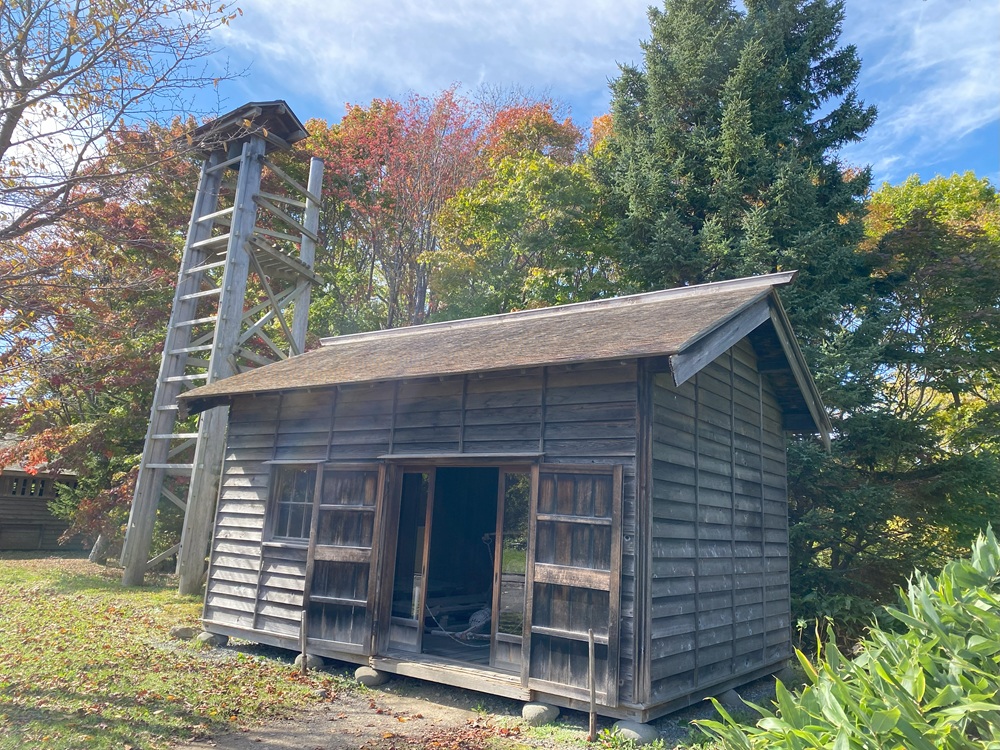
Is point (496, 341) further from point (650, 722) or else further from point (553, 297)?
point (553, 297)

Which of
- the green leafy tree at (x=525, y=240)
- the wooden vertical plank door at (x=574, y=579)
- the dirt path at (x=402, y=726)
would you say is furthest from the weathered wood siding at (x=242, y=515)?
the green leafy tree at (x=525, y=240)

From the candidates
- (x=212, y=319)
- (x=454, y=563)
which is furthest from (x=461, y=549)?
(x=212, y=319)

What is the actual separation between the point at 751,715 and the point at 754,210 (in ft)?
37.0

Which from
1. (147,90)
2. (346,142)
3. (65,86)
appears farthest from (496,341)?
(346,142)

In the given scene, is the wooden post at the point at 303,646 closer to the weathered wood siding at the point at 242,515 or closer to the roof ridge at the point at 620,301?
the weathered wood siding at the point at 242,515

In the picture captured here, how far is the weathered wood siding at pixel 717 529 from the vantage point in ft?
25.3

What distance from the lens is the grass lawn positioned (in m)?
6.62

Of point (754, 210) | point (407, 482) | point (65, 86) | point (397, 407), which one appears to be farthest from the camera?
point (754, 210)

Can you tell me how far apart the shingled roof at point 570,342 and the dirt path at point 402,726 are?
3.84 meters

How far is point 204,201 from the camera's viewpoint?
1681 cm

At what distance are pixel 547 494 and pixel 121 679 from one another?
556 cm

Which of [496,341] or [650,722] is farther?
[496,341]

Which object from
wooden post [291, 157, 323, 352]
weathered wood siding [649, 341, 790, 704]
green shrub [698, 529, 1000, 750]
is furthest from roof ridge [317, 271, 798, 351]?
green shrub [698, 529, 1000, 750]

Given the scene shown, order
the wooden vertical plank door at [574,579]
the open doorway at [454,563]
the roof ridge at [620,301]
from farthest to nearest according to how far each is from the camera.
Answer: the open doorway at [454,563]
the roof ridge at [620,301]
the wooden vertical plank door at [574,579]
